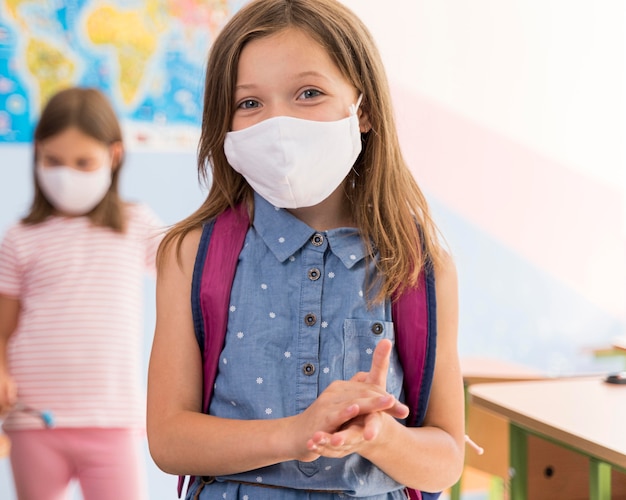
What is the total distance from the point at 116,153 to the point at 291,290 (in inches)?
68.0

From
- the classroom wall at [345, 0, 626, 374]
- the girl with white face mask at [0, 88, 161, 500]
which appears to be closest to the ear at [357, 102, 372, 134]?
the girl with white face mask at [0, 88, 161, 500]

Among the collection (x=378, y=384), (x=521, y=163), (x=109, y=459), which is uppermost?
(x=521, y=163)

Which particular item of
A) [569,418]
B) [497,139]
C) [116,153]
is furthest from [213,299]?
[497,139]

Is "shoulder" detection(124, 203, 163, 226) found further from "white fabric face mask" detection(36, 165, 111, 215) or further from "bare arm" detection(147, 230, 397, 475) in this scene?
"bare arm" detection(147, 230, 397, 475)

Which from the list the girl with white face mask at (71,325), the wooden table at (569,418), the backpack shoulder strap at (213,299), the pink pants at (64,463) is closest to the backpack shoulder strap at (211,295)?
the backpack shoulder strap at (213,299)

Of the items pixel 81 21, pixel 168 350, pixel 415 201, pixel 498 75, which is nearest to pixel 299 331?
pixel 168 350

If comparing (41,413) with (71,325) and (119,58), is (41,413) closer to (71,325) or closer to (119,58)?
(71,325)

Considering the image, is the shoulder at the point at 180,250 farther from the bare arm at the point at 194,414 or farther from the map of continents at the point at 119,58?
the map of continents at the point at 119,58

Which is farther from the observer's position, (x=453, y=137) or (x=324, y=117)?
(x=453, y=137)

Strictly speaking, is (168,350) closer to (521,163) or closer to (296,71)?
(296,71)

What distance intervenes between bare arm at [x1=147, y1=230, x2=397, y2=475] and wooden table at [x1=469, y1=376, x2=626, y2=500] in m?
0.73

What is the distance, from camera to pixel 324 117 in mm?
1091

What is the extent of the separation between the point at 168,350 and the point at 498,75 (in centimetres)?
261

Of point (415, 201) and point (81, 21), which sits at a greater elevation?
point (81, 21)
